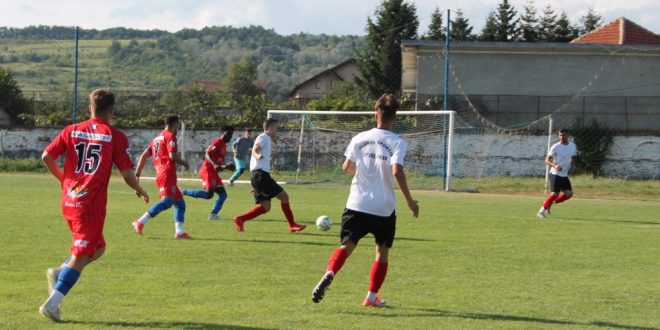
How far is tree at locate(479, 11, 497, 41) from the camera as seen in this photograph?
56.3 meters

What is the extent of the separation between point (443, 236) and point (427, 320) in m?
6.73

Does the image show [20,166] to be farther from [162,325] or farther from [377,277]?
[162,325]

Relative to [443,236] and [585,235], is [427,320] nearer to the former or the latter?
[443,236]

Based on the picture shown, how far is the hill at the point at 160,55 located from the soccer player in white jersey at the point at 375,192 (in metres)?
67.4

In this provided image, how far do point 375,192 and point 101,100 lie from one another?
245cm

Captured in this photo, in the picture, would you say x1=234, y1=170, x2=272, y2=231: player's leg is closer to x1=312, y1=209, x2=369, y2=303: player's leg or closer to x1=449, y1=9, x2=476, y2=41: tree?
x1=312, y1=209, x2=369, y2=303: player's leg

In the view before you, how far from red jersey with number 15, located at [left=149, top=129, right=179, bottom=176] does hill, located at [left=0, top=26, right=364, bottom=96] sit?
203 ft

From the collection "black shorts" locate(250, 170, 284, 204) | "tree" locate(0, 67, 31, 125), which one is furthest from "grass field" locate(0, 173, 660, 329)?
"tree" locate(0, 67, 31, 125)

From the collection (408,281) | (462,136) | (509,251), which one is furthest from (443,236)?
(462,136)

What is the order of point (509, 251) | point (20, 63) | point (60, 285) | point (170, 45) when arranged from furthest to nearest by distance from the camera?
point (170, 45) < point (20, 63) < point (509, 251) < point (60, 285)

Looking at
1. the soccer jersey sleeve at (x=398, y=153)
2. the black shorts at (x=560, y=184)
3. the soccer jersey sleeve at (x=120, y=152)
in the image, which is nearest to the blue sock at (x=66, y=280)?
the soccer jersey sleeve at (x=120, y=152)

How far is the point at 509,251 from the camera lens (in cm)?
1234

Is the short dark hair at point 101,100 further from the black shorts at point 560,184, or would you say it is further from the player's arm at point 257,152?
the black shorts at point 560,184

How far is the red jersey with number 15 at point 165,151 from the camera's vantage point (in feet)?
42.9
